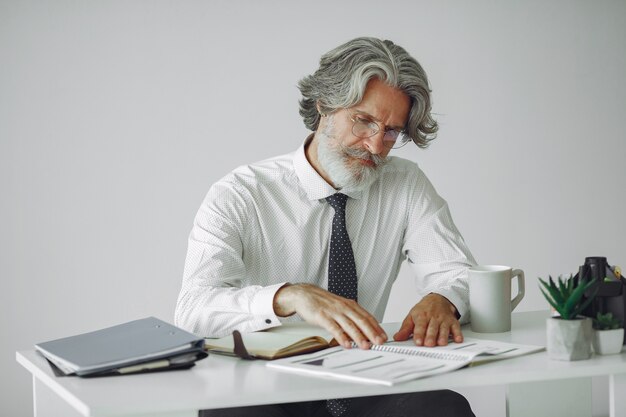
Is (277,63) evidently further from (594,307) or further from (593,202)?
(594,307)

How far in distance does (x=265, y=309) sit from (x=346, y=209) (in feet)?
1.91

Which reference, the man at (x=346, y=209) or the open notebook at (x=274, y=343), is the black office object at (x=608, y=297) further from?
the open notebook at (x=274, y=343)

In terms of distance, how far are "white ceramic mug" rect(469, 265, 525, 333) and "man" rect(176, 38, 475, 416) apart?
110 millimetres

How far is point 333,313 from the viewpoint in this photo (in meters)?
1.62

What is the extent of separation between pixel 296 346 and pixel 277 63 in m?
1.88

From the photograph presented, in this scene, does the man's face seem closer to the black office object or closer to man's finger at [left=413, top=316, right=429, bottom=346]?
man's finger at [left=413, top=316, right=429, bottom=346]

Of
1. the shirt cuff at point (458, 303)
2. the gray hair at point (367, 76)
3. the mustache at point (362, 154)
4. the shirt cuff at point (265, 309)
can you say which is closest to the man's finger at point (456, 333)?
the shirt cuff at point (458, 303)

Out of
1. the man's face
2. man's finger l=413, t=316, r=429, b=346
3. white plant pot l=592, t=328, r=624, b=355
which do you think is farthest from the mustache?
white plant pot l=592, t=328, r=624, b=355

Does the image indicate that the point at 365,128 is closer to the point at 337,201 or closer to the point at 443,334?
the point at 337,201

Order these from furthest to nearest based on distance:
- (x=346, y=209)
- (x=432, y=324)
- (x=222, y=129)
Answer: (x=222, y=129), (x=346, y=209), (x=432, y=324)

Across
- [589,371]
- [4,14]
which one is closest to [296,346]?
[589,371]

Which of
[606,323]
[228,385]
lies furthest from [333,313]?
[606,323]

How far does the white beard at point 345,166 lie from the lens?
7.05 feet

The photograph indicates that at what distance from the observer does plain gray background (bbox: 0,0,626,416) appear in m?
2.97
